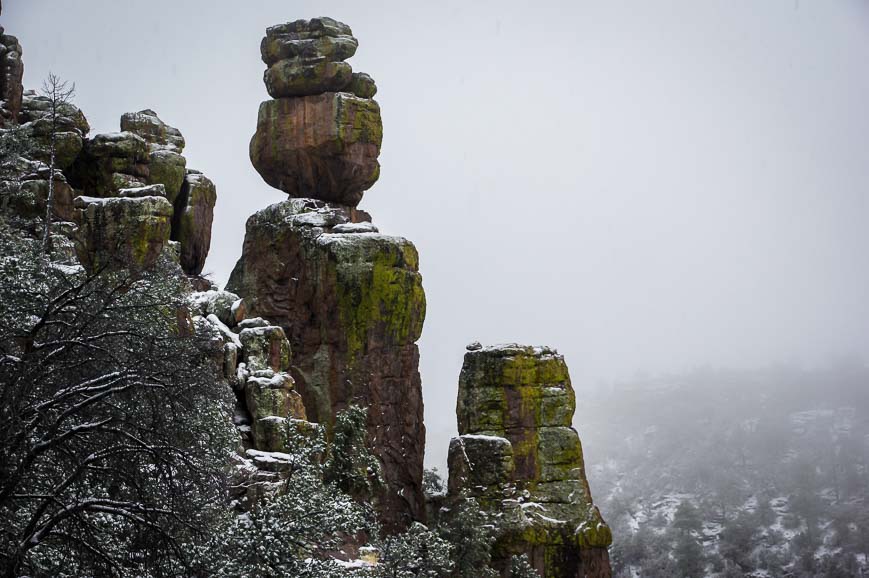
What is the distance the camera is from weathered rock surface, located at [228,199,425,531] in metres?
44.8

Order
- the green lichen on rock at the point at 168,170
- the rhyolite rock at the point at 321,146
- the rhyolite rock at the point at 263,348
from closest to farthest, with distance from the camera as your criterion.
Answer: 1. the rhyolite rock at the point at 263,348
2. the green lichen on rock at the point at 168,170
3. the rhyolite rock at the point at 321,146

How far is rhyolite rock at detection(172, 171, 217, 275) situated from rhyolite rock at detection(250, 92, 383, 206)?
18.5 feet

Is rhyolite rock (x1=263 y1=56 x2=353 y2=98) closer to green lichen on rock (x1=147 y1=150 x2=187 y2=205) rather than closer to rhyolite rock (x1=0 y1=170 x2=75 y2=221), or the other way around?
green lichen on rock (x1=147 y1=150 x2=187 y2=205)

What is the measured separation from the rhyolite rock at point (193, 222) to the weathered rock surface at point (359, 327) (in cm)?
249

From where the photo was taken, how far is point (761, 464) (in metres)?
184

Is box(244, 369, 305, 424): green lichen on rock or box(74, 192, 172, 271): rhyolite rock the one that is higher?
box(74, 192, 172, 271): rhyolite rock

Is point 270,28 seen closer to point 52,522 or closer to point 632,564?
point 52,522

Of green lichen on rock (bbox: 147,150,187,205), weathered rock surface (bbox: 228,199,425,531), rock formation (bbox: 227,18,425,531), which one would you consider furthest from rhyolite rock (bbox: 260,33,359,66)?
weathered rock surface (bbox: 228,199,425,531)

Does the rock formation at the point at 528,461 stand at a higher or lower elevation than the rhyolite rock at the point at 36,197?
lower

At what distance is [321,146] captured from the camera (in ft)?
170

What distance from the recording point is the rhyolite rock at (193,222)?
46.1 metres

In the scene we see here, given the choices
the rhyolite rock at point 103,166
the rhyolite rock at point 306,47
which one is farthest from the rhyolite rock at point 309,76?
the rhyolite rock at point 103,166

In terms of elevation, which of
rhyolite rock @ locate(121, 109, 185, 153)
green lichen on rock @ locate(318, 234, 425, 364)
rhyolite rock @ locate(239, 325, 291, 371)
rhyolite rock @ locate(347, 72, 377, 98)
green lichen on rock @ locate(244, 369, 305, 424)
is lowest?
green lichen on rock @ locate(244, 369, 305, 424)

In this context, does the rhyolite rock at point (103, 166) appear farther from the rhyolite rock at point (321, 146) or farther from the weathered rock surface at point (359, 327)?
the rhyolite rock at point (321, 146)
